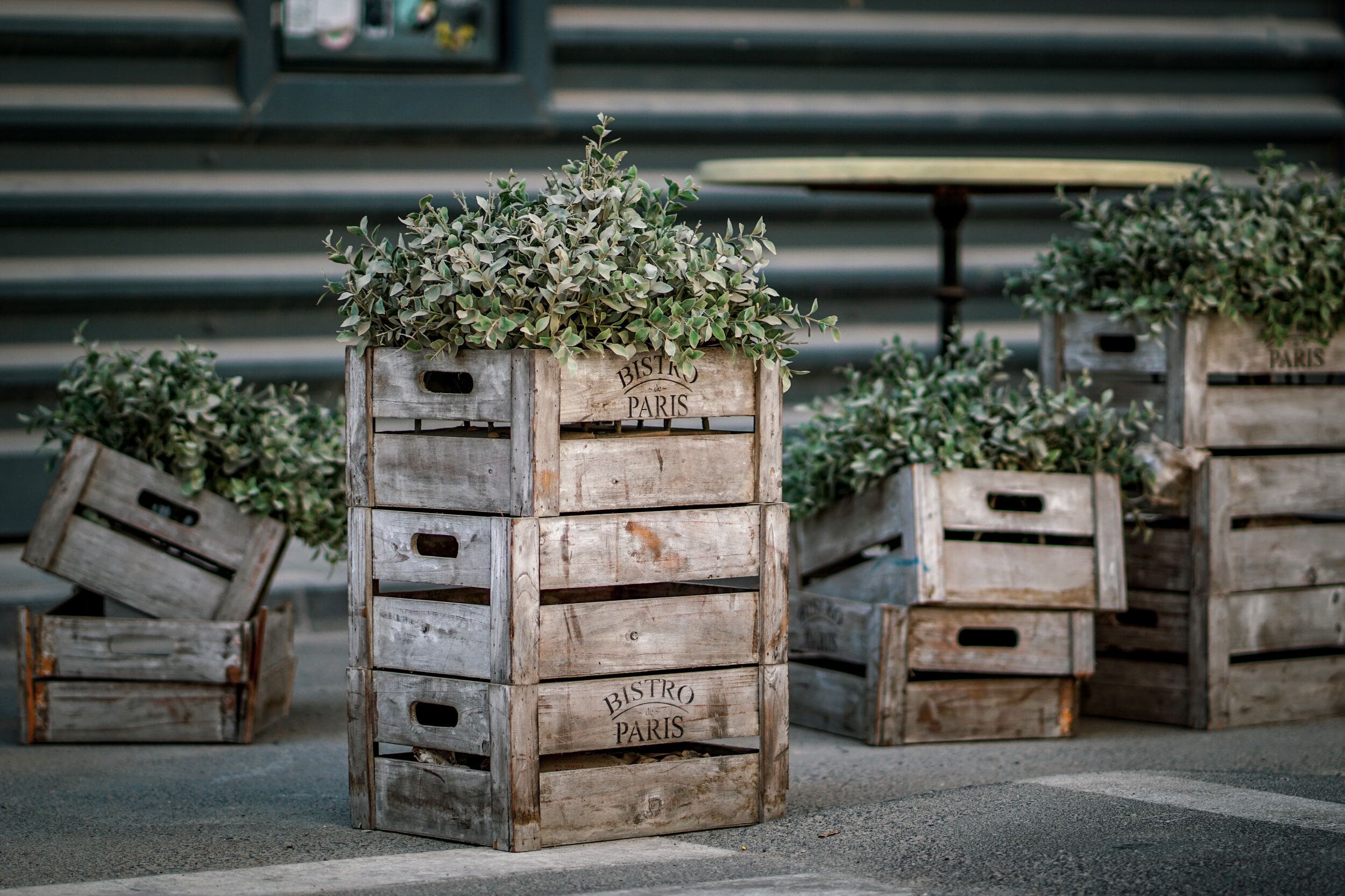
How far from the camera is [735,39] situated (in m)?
7.92

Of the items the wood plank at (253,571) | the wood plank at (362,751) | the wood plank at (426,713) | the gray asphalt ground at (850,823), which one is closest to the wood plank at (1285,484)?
the gray asphalt ground at (850,823)

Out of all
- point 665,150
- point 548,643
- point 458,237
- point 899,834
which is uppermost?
point 665,150

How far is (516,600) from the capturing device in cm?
375

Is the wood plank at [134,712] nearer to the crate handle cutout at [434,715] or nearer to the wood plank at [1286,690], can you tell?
the crate handle cutout at [434,715]

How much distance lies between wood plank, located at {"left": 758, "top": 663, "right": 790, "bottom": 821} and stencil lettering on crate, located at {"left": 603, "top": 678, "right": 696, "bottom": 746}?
7.5 inches

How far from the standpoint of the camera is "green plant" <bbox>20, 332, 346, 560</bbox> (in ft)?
16.3

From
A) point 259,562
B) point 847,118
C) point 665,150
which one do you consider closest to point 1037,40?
point 847,118

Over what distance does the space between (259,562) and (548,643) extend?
1.52 metres

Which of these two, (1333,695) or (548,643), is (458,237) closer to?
(548,643)

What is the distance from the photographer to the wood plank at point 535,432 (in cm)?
371

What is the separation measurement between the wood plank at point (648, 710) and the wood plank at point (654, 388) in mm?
607

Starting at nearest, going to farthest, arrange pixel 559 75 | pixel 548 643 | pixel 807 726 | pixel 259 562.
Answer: pixel 548 643 < pixel 259 562 < pixel 807 726 < pixel 559 75

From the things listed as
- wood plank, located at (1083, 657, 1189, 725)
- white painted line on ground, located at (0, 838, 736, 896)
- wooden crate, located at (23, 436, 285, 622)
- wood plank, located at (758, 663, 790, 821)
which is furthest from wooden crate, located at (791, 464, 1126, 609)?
wooden crate, located at (23, 436, 285, 622)

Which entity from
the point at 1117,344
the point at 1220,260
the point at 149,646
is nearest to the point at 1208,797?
the point at 1220,260
